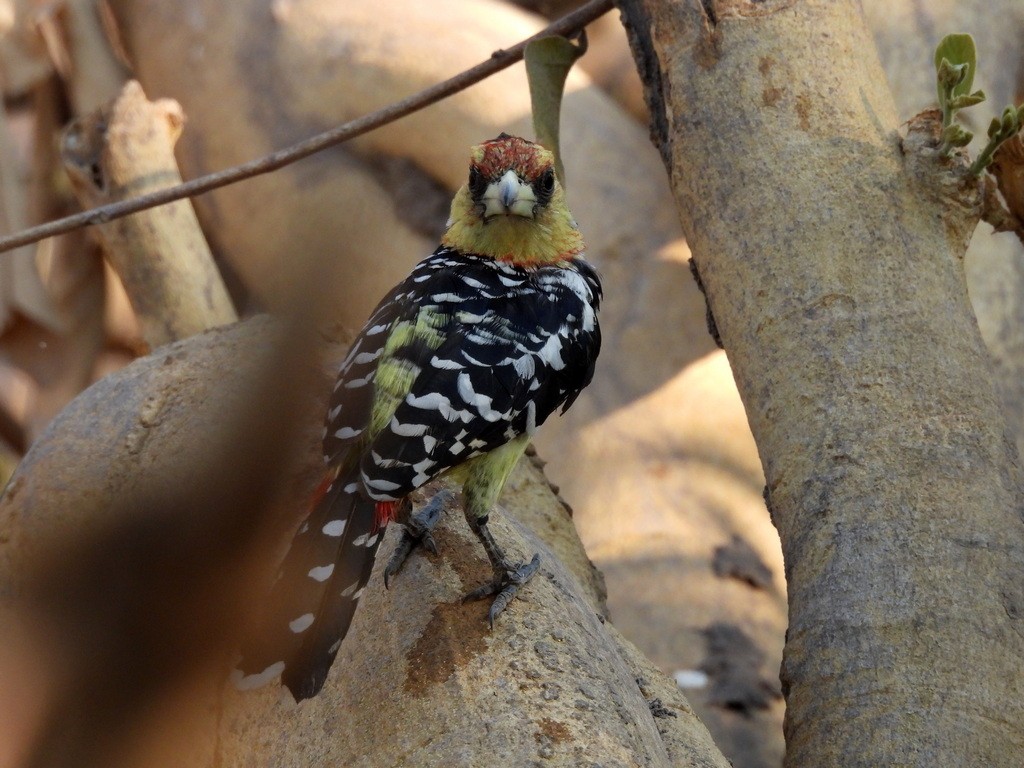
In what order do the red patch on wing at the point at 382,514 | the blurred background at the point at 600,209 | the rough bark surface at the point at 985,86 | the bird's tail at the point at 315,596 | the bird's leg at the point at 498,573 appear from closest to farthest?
the bird's tail at the point at 315,596 → the red patch on wing at the point at 382,514 → the bird's leg at the point at 498,573 → the rough bark surface at the point at 985,86 → the blurred background at the point at 600,209

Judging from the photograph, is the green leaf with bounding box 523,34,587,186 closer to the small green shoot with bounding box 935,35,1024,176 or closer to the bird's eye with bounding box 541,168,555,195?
the bird's eye with bounding box 541,168,555,195

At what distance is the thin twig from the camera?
3205 mm

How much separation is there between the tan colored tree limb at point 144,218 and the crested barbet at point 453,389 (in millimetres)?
1911

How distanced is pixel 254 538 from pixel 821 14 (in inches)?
90.1

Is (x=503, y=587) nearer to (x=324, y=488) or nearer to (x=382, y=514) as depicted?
(x=382, y=514)

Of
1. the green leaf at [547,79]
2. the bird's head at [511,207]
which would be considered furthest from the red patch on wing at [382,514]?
the green leaf at [547,79]

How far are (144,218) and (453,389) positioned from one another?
8.22ft

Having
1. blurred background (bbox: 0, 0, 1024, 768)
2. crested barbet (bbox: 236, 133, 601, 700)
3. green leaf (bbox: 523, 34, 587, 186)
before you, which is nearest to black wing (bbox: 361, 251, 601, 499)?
crested barbet (bbox: 236, 133, 601, 700)

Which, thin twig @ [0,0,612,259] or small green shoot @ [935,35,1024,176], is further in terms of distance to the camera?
thin twig @ [0,0,612,259]

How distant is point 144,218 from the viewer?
4.41m

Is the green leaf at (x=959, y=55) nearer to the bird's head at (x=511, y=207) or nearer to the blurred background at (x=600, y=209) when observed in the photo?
the bird's head at (x=511, y=207)

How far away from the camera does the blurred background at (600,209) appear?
4.80m

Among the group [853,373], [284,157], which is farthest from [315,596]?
[284,157]

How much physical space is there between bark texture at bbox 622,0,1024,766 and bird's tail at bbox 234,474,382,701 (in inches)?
42.4
